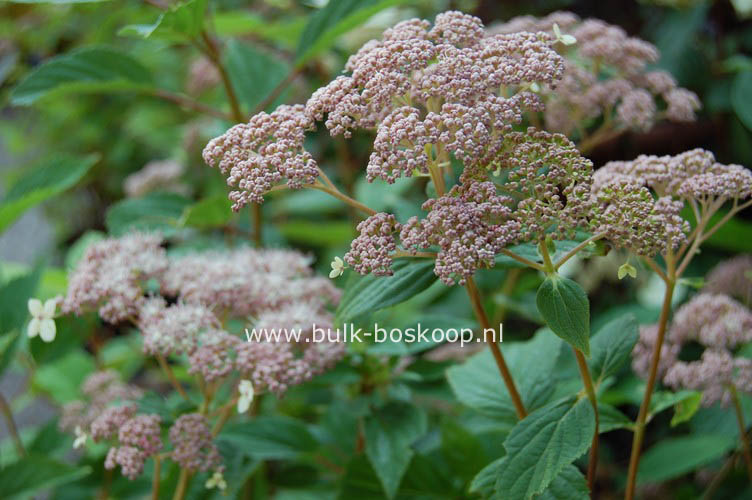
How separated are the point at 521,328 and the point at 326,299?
106 cm

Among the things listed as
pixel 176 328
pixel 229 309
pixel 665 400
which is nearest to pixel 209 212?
pixel 229 309

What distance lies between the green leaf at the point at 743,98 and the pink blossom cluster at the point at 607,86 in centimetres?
32

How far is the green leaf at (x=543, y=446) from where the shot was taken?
0.75m

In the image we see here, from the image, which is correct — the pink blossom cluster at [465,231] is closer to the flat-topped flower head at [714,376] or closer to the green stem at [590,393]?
the green stem at [590,393]

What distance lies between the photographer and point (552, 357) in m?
1.03

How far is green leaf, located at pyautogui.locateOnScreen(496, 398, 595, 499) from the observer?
29.4 inches

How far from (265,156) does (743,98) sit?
114cm

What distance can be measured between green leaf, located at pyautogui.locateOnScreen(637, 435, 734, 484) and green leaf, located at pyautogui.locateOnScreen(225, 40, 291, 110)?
101 centimetres

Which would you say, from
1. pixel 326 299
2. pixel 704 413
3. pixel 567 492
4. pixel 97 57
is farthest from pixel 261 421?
pixel 704 413

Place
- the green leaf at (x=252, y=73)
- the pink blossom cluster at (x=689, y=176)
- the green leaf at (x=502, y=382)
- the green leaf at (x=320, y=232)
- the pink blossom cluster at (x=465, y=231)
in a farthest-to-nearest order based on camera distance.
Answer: the green leaf at (x=320, y=232), the green leaf at (x=252, y=73), the green leaf at (x=502, y=382), the pink blossom cluster at (x=689, y=176), the pink blossom cluster at (x=465, y=231)

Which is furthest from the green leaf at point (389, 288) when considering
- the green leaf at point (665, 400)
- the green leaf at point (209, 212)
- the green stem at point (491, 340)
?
the green leaf at point (209, 212)

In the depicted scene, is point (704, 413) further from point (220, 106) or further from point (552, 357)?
point (220, 106)

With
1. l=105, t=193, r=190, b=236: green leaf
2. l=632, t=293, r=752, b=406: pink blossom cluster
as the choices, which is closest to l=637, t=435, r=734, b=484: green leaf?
l=632, t=293, r=752, b=406: pink blossom cluster

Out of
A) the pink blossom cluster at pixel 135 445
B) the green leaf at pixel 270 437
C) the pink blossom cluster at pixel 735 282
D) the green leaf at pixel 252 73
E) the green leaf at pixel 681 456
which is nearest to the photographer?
the pink blossom cluster at pixel 135 445
